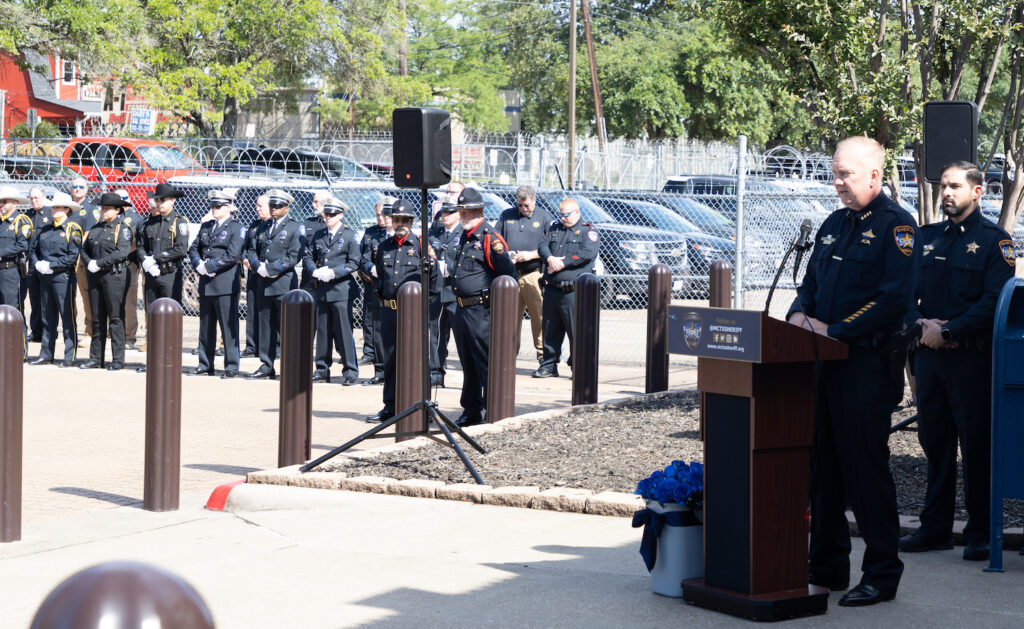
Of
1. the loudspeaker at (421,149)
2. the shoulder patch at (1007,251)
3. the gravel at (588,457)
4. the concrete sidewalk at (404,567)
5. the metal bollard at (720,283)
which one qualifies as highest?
the loudspeaker at (421,149)

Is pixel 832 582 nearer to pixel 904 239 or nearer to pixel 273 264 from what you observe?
pixel 904 239

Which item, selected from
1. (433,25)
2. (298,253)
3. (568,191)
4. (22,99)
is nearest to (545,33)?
(433,25)

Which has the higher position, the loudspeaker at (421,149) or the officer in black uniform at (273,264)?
the loudspeaker at (421,149)

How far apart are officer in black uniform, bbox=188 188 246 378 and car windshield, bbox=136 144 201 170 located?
36.0 feet

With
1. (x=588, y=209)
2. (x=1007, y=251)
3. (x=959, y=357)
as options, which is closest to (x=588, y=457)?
(x=959, y=357)

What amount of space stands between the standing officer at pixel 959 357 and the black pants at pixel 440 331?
6.74m

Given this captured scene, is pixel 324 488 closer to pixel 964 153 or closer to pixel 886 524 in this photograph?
pixel 886 524

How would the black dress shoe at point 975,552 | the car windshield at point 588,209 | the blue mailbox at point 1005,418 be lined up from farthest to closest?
the car windshield at point 588,209, the black dress shoe at point 975,552, the blue mailbox at point 1005,418

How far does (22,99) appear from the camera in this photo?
58688 millimetres

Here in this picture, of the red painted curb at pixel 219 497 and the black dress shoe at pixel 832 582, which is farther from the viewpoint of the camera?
the red painted curb at pixel 219 497

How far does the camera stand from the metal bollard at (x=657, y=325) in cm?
1192

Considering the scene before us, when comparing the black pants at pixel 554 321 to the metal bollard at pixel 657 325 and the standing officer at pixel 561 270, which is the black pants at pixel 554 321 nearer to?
the standing officer at pixel 561 270

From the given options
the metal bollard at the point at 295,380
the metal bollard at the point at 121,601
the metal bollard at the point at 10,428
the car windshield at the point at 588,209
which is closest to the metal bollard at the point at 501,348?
the metal bollard at the point at 295,380

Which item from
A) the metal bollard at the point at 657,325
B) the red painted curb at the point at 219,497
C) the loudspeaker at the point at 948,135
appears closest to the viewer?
the red painted curb at the point at 219,497
